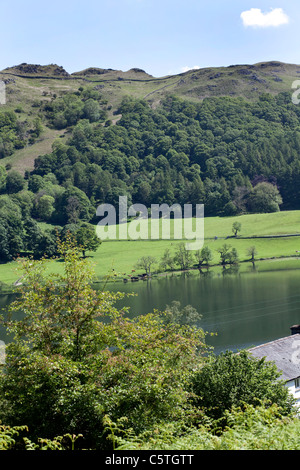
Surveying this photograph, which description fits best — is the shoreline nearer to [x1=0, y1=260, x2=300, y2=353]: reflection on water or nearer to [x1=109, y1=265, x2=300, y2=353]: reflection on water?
[x1=0, y1=260, x2=300, y2=353]: reflection on water

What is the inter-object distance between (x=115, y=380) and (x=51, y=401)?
210 centimetres

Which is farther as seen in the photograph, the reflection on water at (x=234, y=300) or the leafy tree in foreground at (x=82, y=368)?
the reflection on water at (x=234, y=300)

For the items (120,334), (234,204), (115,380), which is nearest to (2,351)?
(120,334)

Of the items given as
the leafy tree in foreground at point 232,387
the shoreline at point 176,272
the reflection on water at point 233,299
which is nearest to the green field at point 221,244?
the shoreline at point 176,272

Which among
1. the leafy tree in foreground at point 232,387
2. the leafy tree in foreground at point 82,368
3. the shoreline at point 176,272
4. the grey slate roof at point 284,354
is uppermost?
the leafy tree in foreground at point 82,368

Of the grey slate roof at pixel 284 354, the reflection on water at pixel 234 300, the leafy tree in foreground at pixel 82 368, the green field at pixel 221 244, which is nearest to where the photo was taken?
the leafy tree in foreground at pixel 82 368

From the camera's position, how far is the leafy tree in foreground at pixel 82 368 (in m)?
15.7

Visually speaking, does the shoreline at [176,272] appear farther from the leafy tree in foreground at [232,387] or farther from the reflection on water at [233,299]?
the leafy tree in foreground at [232,387]

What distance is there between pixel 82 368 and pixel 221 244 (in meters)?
115

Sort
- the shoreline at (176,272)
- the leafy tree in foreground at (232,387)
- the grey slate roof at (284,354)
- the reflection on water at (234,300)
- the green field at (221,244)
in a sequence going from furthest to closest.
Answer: the green field at (221,244)
the shoreline at (176,272)
the reflection on water at (234,300)
the grey slate roof at (284,354)
the leafy tree in foreground at (232,387)

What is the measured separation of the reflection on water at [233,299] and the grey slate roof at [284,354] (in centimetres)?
1280

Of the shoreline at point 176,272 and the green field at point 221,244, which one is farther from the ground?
the green field at point 221,244

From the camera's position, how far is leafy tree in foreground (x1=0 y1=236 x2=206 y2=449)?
619 inches

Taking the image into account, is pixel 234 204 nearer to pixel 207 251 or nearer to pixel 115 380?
pixel 207 251
